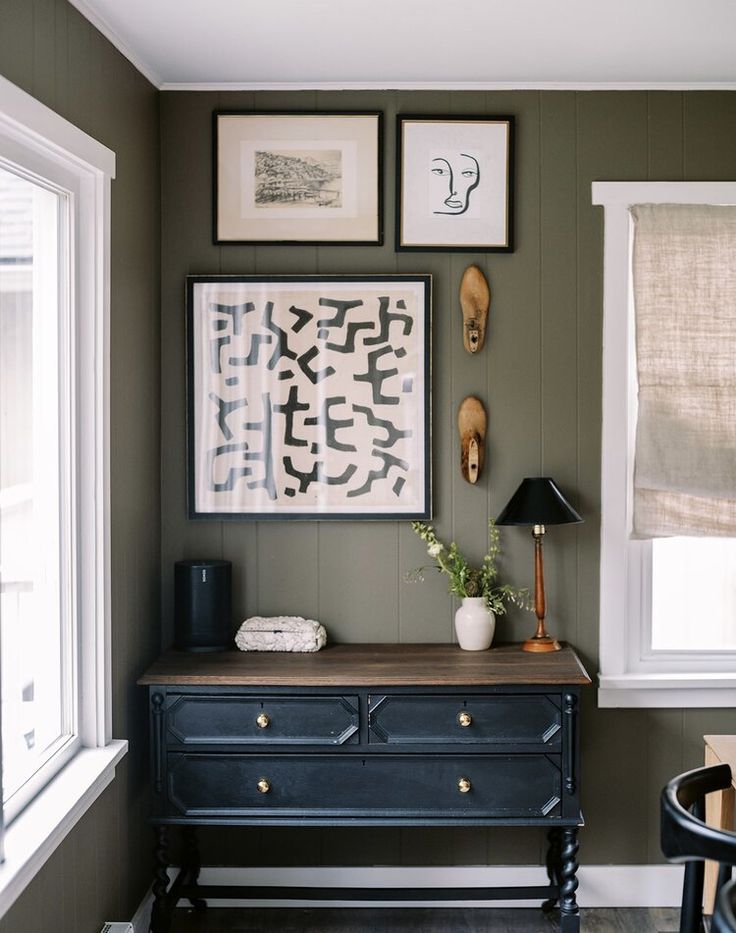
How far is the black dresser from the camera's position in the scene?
116 inches

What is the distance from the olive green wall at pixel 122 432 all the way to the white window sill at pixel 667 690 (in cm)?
153

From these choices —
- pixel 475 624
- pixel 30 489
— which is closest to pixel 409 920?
pixel 475 624

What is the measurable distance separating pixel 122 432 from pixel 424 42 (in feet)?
4.76

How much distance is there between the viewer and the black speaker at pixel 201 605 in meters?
3.22

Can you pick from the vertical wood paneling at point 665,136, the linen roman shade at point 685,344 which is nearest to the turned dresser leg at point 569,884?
the linen roman shade at point 685,344

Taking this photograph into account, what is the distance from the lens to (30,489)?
251 centimetres

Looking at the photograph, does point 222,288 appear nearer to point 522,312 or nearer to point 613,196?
point 522,312

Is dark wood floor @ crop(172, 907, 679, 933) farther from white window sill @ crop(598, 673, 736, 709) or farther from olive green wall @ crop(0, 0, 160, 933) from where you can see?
Result: white window sill @ crop(598, 673, 736, 709)

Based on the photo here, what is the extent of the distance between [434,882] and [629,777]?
751 mm

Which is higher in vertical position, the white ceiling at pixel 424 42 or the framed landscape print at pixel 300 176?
the white ceiling at pixel 424 42

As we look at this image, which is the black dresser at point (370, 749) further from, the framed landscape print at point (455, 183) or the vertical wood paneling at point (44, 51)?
the vertical wood paneling at point (44, 51)

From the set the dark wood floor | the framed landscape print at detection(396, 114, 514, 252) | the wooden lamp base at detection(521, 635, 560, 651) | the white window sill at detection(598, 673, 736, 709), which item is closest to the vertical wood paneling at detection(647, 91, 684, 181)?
the framed landscape print at detection(396, 114, 514, 252)

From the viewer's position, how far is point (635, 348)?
334cm

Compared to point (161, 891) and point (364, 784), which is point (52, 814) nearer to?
point (161, 891)
